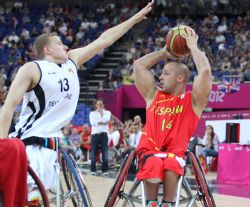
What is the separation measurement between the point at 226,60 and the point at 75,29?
854 cm

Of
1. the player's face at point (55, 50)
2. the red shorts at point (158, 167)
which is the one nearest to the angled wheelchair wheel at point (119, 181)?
the red shorts at point (158, 167)

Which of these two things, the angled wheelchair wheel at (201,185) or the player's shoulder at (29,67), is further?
the angled wheelchair wheel at (201,185)

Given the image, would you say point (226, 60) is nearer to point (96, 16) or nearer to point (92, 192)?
point (96, 16)

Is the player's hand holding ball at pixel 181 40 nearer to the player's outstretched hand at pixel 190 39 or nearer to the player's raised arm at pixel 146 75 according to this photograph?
the player's outstretched hand at pixel 190 39

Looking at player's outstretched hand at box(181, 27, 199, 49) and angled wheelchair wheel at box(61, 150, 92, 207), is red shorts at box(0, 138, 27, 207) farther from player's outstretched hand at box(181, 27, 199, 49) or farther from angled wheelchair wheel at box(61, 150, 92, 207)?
player's outstretched hand at box(181, 27, 199, 49)

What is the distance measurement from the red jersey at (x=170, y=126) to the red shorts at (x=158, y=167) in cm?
14

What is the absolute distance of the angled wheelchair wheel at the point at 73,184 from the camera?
5.12 meters

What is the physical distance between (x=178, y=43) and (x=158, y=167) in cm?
119

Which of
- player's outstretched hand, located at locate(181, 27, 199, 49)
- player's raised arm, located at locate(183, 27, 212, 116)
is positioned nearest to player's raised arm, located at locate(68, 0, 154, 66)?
player's outstretched hand, located at locate(181, 27, 199, 49)

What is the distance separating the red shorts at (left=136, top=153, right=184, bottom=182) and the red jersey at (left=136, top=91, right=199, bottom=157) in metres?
0.14

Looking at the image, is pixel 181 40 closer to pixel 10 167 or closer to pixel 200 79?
pixel 200 79

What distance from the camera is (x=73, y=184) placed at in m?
5.60

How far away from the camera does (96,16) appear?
28891 millimetres

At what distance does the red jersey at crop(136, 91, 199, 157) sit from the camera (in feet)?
17.2
